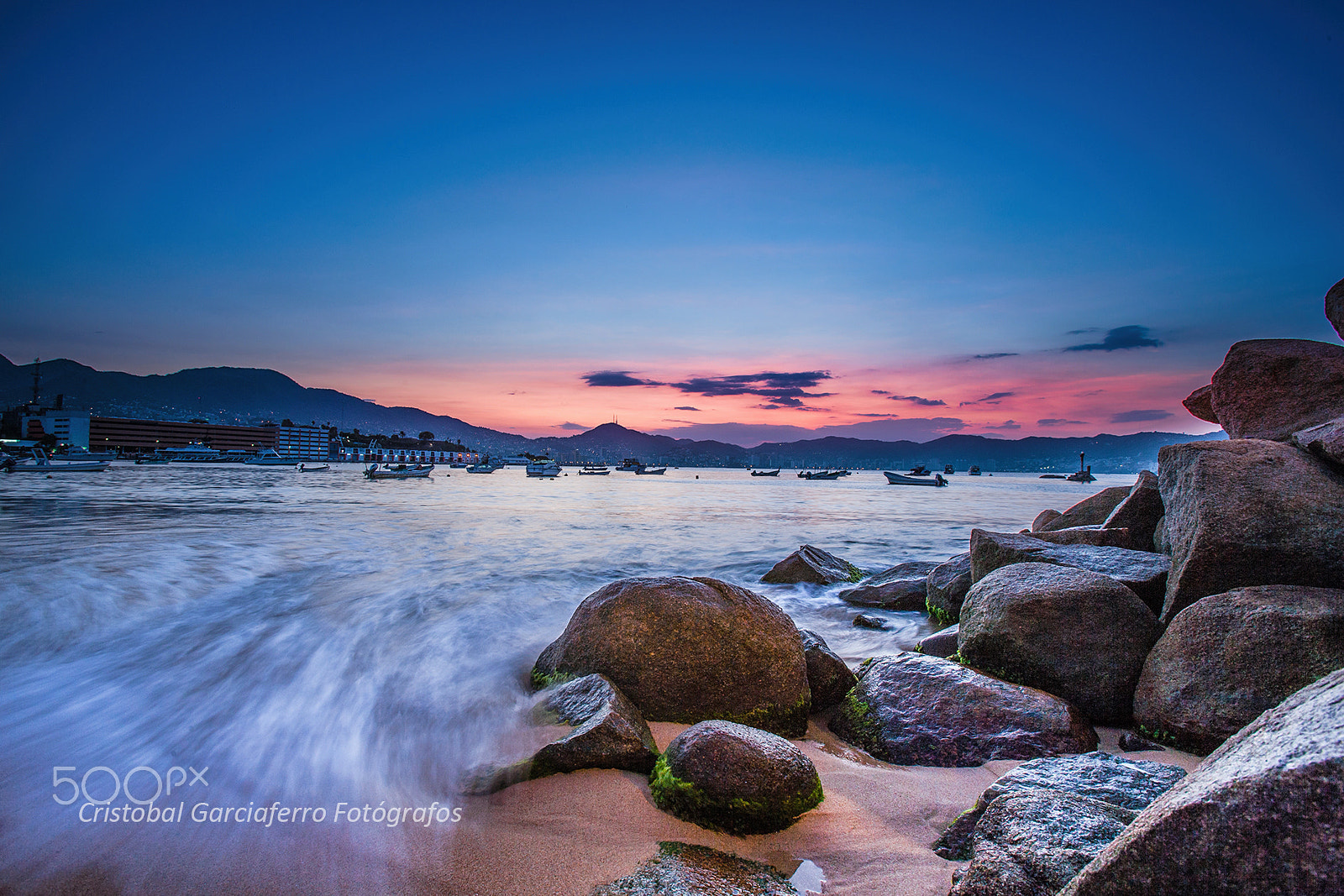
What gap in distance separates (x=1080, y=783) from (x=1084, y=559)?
13.7ft

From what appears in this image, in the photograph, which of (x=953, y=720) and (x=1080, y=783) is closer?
(x=1080, y=783)

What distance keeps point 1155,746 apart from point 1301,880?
3562 mm

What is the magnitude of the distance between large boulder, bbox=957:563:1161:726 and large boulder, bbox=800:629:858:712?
1084mm

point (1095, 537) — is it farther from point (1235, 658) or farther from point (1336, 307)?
point (1235, 658)

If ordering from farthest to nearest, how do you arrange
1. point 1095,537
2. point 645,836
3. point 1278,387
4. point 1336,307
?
point 1095,537, point 1278,387, point 1336,307, point 645,836

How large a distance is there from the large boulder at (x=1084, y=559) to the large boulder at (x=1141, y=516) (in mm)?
1005

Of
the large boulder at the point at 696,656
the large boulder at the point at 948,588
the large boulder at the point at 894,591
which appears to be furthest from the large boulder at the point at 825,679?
the large boulder at the point at 894,591

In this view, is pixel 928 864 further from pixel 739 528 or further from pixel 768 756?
pixel 739 528

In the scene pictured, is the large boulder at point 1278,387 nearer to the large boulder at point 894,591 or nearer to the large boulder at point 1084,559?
the large boulder at point 1084,559

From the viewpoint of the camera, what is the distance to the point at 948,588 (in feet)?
27.9

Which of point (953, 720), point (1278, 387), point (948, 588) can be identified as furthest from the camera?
point (948, 588)

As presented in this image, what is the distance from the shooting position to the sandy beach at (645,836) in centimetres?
298

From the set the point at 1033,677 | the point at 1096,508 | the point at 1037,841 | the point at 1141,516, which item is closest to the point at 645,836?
the point at 1037,841

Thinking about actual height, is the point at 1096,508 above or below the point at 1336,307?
below
